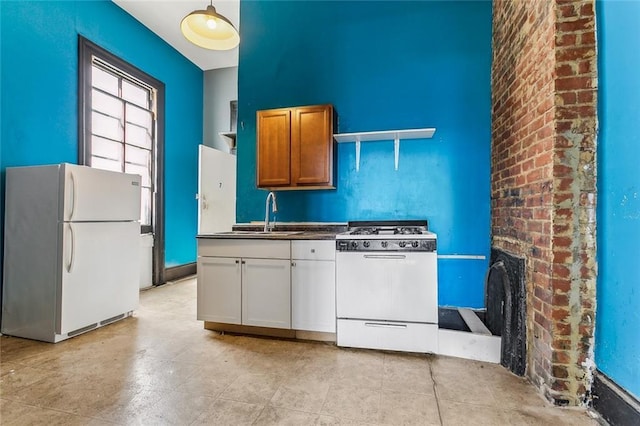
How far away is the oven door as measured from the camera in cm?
221

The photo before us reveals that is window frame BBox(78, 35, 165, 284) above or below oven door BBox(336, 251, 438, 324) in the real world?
above

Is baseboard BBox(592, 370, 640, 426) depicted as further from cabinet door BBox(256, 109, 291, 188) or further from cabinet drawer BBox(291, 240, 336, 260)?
cabinet door BBox(256, 109, 291, 188)

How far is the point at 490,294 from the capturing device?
A: 97.9 inches

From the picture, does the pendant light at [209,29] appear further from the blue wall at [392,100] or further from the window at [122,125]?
the window at [122,125]

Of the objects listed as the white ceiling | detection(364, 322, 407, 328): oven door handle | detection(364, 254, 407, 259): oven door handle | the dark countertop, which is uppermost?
the white ceiling

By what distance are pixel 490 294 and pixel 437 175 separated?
1147 mm

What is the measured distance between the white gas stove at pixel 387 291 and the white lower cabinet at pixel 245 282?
0.48m

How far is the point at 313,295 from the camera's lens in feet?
8.01

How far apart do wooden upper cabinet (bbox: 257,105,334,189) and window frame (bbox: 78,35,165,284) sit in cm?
205

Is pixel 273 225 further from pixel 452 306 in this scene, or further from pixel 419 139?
pixel 452 306

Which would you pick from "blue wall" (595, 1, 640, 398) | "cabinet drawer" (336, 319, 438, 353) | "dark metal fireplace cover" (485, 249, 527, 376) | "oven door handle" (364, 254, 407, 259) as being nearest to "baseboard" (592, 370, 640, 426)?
"blue wall" (595, 1, 640, 398)

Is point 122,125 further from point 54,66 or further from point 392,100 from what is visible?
point 392,100

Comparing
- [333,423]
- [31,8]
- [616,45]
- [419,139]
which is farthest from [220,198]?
[616,45]

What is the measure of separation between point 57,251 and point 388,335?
2.78m
